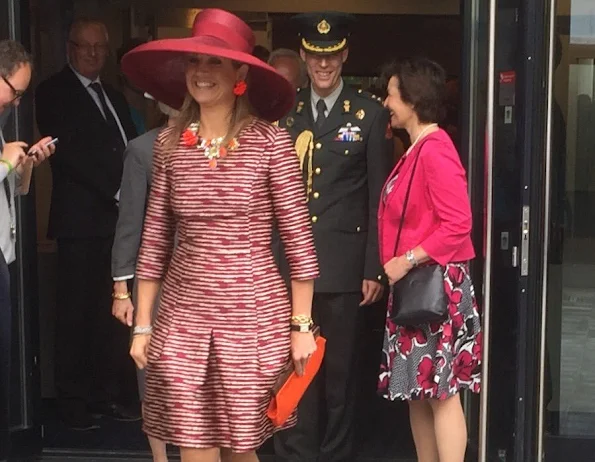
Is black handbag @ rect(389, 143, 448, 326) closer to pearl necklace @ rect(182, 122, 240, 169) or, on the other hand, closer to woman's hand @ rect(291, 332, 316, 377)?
woman's hand @ rect(291, 332, 316, 377)

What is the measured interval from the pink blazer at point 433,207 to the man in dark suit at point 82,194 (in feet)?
5.02

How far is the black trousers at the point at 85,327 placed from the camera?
4.41 metres

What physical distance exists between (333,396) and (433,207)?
3.30 feet

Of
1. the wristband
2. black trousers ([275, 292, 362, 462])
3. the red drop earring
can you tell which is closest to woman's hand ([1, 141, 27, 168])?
the wristband

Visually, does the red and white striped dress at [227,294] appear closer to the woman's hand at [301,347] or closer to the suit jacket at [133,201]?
the woman's hand at [301,347]

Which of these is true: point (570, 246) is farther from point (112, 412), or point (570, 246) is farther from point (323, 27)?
point (112, 412)

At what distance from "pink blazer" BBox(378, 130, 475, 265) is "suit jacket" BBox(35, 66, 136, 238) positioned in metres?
1.51

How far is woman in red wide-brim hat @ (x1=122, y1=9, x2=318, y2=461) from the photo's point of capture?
106 inches

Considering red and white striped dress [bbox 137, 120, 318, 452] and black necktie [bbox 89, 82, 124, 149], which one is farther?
black necktie [bbox 89, 82, 124, 149]

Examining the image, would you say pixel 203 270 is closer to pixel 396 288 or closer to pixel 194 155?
pixel 194 155

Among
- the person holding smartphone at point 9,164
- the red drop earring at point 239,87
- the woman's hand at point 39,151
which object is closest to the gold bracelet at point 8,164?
the person holding smartphone at point 9,164

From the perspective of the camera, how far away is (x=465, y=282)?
3291 mm

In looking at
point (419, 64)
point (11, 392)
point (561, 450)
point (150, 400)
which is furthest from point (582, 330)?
point (11, 392)

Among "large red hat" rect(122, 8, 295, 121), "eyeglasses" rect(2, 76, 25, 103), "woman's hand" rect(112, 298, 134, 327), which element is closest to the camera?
"large red hat" rect(122, 8, 295, 121)
